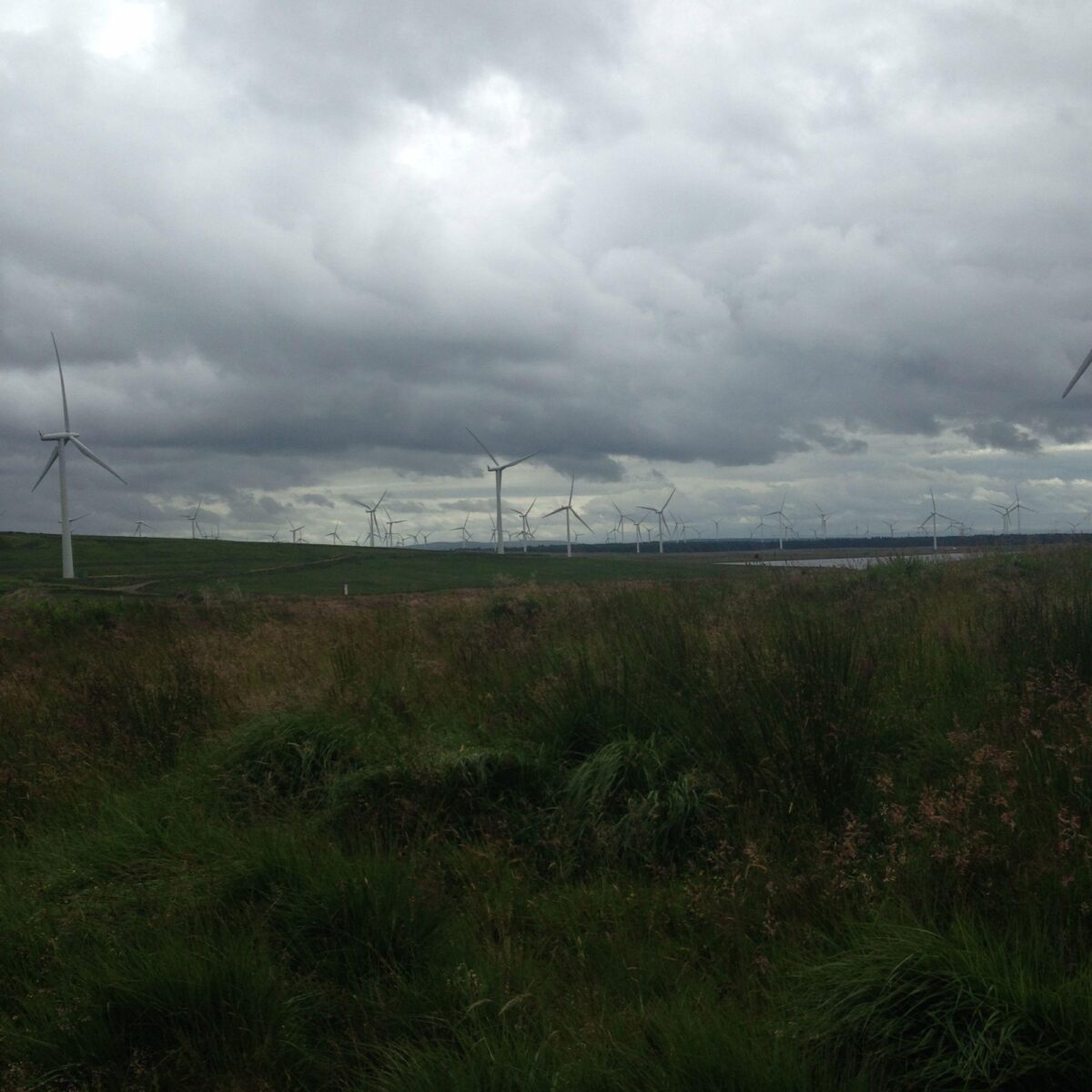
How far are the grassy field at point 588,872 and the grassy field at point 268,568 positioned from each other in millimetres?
52014

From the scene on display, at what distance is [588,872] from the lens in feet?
18.8

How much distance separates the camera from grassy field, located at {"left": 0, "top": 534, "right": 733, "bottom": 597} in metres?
71.6

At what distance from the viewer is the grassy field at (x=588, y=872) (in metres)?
3.91

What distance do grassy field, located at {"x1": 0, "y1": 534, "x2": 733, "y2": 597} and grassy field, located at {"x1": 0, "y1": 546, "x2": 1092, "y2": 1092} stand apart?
171 feet

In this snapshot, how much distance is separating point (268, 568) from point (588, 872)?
92.4 meters

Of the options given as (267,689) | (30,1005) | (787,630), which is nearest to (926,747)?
(787,630)

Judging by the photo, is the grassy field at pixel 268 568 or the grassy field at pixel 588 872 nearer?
the grassy field at pixel 588 872

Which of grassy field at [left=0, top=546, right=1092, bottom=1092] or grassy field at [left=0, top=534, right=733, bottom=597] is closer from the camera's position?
grassy field at [left=0, top=546, right=1092, bottom=1092]

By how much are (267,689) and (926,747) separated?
596cm

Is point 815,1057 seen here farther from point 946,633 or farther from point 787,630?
point 946,633

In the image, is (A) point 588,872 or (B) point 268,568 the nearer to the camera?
(A) point 588,872

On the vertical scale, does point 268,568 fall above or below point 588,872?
above

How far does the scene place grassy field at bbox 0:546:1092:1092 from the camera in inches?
154

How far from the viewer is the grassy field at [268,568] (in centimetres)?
7162
